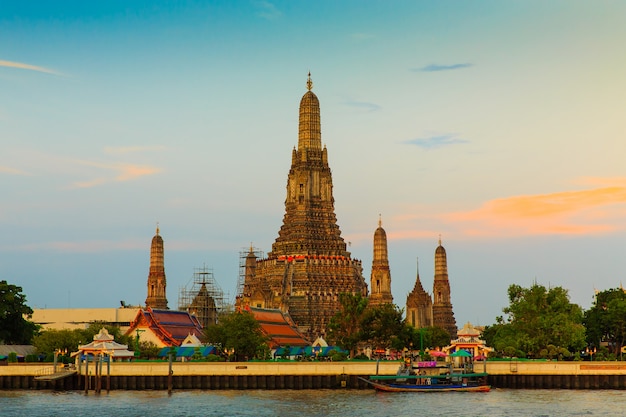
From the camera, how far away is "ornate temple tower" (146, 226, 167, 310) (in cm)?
19150

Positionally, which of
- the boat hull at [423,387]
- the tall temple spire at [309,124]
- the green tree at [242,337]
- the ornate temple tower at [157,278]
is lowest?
the boat hull at [423,387]

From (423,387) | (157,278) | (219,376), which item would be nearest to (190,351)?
(219,376)

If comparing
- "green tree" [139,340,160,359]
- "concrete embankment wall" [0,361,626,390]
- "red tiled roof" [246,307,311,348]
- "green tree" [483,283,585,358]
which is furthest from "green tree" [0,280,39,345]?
"green tree" [483,283,585,358]

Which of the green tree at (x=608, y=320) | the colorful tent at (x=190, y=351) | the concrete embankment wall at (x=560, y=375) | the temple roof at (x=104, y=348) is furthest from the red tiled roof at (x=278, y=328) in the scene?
the concrete embankment wall at (x=560, y=375)

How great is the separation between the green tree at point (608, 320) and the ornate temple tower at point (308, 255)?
145 feet

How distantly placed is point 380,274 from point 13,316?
244ft

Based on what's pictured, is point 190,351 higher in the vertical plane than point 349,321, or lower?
lower

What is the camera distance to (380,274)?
19212cm

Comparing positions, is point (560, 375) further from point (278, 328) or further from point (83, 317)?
point (83, 317)

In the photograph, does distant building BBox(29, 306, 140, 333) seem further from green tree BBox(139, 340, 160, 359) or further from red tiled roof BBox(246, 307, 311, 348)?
green tree BBox(139, 340, 160, 359)

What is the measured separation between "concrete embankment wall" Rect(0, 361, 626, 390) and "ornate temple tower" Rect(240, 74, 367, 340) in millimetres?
69684

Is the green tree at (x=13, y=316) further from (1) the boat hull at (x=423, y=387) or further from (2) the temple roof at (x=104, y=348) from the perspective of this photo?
(1) the boat hull at (x=423, y=387)

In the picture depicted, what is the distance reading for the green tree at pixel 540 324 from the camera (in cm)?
12444

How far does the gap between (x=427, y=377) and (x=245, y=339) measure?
28.5 metres
